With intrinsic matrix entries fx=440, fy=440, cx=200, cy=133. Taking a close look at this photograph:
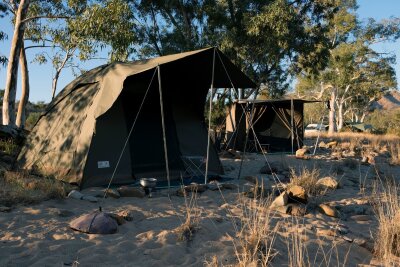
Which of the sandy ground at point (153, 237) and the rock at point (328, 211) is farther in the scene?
the rock at point (328, 211)

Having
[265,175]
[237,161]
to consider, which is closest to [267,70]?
[237,161]

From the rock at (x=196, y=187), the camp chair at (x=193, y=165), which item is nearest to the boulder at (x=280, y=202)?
the rock at (x=196, y=187)

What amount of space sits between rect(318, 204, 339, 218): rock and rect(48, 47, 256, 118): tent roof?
9.14ft

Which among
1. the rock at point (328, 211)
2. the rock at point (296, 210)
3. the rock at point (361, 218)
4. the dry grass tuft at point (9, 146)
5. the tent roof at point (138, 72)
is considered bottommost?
the rock at point (361, 218)

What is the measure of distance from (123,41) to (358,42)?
25.0 metres

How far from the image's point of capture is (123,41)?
11.7 metres

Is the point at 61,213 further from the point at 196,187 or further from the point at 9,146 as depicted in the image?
the point at 9,146

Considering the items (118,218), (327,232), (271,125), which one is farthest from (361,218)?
(271,125)

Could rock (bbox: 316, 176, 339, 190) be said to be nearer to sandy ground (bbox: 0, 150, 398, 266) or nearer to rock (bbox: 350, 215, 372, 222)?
sandy ground (bbox: 0, 150, 398, 266)

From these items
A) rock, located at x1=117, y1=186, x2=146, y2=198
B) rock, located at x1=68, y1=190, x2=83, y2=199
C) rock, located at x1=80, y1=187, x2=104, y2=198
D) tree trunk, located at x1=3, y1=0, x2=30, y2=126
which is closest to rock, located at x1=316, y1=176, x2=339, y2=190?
rock, located at x1=117, y1=186, x2=146, y2=198

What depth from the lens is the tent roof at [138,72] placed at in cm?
Result: 695

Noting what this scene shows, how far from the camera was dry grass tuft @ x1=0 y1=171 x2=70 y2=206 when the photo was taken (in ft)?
18.6

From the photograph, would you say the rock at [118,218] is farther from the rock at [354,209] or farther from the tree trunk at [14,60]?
the tree trunk at [14,60]

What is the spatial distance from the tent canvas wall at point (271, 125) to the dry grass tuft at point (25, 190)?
988cm
